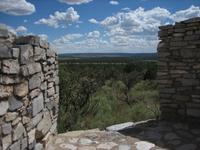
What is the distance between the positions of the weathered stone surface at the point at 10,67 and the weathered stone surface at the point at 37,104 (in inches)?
29.4

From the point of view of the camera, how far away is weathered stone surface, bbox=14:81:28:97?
352cm

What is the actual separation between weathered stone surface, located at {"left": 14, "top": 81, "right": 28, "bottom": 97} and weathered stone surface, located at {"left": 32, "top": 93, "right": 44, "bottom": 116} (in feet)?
1.18

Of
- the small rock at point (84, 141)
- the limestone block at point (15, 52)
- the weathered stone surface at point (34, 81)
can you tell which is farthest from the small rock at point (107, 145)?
the limestone block at point (15, 52)

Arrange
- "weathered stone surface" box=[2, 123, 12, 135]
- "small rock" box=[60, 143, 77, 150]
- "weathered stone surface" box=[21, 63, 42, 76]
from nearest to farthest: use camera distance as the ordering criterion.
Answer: "weathered stone surface" box=[2, 123, 12, 135], "weathered stone surface" box=[21, 63, 42, 76], "small rock" box=[60, 143, 77, 150]

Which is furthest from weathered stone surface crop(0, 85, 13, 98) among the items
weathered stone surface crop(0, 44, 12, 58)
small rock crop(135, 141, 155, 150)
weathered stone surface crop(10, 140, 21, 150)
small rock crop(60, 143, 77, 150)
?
small rock crop(135, 141, 155, 150)

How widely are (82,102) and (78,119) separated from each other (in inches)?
45.8

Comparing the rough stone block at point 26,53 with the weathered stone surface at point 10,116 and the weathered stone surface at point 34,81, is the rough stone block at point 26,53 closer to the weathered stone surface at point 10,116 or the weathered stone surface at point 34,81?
the weathered stone surface at point 34,81

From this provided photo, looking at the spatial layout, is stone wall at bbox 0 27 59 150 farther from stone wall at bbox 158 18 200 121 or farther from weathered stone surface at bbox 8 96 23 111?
stone wall at bbox 158 18 200 121

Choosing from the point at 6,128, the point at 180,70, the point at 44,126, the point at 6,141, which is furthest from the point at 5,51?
the point at 180,70

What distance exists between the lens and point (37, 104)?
4230mm

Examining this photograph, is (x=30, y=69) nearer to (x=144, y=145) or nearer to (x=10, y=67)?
(x=10, y=67)

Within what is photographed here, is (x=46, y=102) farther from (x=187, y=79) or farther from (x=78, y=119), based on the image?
(x=78, y=119)

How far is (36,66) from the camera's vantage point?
13.6 feet

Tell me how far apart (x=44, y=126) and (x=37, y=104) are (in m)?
0.54
